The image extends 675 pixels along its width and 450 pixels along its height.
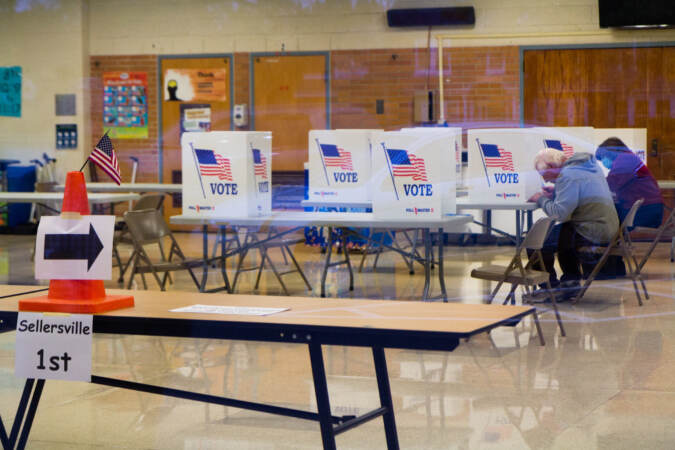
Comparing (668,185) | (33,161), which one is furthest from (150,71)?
(668,185)

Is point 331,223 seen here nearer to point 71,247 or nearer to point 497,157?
point 497,157

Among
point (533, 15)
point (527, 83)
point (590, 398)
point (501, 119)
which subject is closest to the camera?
point (590, 398)

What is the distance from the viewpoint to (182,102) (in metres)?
5.25

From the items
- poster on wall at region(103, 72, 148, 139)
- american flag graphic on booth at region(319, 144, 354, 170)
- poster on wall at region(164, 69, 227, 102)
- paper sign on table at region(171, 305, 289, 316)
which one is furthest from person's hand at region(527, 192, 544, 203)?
paper sign on table at region(171, 305, 289, 316)

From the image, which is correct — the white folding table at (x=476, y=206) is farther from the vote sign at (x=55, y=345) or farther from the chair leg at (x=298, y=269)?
the vote sign at (x=55, y=345)

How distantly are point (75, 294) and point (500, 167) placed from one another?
11.9 feet

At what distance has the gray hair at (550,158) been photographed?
5383 mm

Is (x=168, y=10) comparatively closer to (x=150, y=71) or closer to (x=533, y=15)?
(x=150, y=71)

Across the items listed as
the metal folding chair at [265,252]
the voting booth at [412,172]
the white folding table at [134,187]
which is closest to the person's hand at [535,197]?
the voting booth at [412,172]

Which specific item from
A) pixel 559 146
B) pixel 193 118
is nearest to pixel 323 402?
pixel 559 146

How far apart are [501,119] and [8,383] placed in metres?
4.40

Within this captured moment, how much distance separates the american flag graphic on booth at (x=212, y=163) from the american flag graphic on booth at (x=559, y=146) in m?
1.86

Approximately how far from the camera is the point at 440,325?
209 cm

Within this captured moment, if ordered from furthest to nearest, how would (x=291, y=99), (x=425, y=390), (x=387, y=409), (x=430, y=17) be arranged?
(x=291, y=99)
(x=430, y=17)
(x=425, y=390)
(x=387, y=409)
